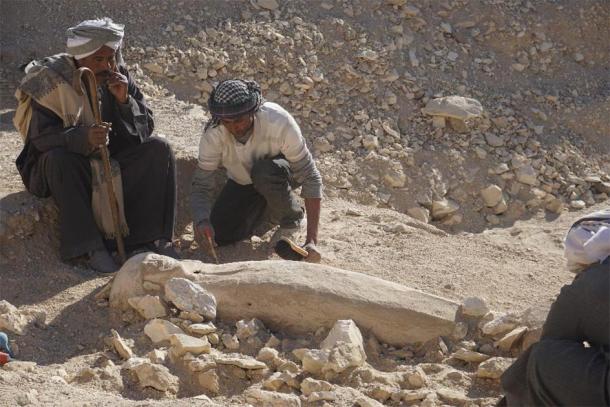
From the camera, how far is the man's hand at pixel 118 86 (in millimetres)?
4566

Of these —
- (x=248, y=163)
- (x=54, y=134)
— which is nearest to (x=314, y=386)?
(x=248, y=163)

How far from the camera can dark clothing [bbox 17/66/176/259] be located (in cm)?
452

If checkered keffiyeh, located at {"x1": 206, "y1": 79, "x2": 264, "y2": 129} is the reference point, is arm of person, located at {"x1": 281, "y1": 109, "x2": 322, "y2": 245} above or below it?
below

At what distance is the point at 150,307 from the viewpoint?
3988mm

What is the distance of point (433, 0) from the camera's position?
7.68 m

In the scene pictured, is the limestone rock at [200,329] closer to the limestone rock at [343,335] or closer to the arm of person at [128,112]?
the limestone rock at [343,335]

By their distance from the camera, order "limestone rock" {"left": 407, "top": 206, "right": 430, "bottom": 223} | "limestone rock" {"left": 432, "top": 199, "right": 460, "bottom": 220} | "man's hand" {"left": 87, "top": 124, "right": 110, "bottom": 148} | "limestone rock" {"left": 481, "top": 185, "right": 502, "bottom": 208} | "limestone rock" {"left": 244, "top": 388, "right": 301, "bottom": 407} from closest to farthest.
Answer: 1. "limestone rock" {"left": 244, "top": 388, "right": 301, "bottom": 407}
2. "man's hand" {"left": 87, "top": 124, "right": 110, "bottom": 148}
3. "limestone rock" {"left": 407, "top": 206, "right": 430, "bottom": 223}
4. "limestone rock" {"left": 432, "top": 199, "right": 460, "bottom": 220}
5. "limestone rock" {"left": 481, "top": 185, "right": 502, "bottom": 208}

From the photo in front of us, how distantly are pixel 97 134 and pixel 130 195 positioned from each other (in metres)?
0.47

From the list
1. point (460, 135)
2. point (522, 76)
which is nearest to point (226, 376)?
point (460, 135)

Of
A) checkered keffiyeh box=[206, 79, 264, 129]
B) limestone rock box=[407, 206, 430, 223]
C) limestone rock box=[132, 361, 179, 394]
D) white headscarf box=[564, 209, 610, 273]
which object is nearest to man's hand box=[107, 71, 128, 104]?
checkered keffiyeh box=[206, 79, 264, 129]

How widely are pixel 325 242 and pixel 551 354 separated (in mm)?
2425

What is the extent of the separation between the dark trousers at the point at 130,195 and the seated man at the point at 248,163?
0.55 feet

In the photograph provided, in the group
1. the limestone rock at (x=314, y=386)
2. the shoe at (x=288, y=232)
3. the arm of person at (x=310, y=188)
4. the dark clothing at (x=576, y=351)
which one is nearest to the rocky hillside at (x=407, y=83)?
the shoe at (x=288, y=232)

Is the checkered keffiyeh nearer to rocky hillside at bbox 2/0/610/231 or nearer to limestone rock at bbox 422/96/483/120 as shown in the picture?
rocky hillside at bbox 2/0/610/231
